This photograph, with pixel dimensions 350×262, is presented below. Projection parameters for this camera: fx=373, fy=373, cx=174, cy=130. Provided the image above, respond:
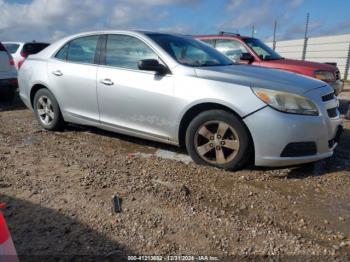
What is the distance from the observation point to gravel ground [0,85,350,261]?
107 inches

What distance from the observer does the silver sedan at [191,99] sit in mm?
3904

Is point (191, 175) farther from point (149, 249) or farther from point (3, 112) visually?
point (3, 112)

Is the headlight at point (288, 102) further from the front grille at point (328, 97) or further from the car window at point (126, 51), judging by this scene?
the car window at point (126, 51)

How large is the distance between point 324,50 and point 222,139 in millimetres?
17876

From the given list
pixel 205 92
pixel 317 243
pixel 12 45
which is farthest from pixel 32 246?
pixel 12 45

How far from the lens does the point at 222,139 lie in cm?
416

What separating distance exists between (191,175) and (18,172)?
191 centimetres

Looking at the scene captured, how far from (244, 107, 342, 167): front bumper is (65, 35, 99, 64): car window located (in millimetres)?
2515

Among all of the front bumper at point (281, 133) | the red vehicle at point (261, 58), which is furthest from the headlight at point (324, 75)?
the front bumper at point (281, 133)

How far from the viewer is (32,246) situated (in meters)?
2.68

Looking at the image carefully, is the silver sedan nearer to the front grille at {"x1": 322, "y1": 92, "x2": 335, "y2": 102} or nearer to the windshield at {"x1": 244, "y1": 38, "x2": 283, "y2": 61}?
the front grille at {"x1": 322, "y1": 92, "x2": 335, "y2": 102}

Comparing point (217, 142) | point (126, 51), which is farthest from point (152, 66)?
Result: point (217, 142)

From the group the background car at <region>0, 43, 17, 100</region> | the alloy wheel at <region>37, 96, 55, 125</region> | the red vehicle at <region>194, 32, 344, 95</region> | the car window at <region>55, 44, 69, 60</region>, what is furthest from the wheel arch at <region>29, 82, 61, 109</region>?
the red vehicle at <region>194, 32, 344, 95</region>

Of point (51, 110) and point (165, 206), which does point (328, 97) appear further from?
point (51, 110)
